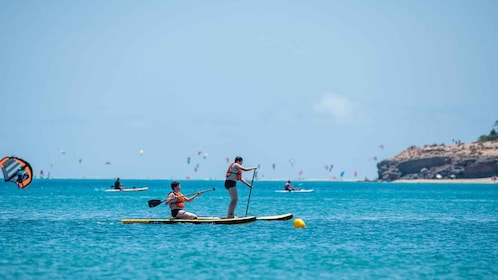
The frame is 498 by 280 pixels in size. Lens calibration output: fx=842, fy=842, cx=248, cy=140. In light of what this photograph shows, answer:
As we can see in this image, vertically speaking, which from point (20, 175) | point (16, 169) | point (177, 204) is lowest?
point (177, 204)

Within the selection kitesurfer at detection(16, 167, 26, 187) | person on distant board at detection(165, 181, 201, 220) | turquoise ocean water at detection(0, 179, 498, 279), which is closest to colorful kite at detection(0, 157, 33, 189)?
kitesurfer at detection(16, 167, 26, 187)

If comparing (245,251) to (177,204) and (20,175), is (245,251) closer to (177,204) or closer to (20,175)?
(177,204)


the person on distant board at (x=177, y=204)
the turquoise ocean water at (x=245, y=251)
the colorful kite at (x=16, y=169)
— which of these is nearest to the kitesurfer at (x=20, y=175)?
the colorful kite at (x=16, y=169)

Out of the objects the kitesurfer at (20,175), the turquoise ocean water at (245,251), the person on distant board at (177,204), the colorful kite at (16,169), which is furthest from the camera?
the person on distant board at (177,204)

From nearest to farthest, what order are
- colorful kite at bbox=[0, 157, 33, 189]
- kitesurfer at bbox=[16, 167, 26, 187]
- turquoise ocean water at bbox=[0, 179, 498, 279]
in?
turquoise ocean water at bbox=[0, 179, 498, 279] < colorful kite at bbox=[0, 157, 33, 189] < kitesurfer at bbox=[16, 167, 26, 187]

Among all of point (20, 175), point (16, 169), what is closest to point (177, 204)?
point (20, 175)

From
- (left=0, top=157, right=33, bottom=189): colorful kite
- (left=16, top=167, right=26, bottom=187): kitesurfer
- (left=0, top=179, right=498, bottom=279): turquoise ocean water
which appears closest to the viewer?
(left=0, top=179, right=498, bottom=279): turquoise ocean water

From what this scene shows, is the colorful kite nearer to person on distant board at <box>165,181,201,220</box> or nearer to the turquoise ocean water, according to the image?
the turquoise ocean water

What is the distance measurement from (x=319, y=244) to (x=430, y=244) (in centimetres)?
382

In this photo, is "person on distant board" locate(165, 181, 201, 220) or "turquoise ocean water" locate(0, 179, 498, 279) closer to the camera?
"turquoise ocean water" locate(0, 179, 498, 279)

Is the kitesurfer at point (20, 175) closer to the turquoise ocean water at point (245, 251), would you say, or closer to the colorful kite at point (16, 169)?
the colorful kite at point (16, 169)

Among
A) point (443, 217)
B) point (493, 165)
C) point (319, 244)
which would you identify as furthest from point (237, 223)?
point (493, 165)

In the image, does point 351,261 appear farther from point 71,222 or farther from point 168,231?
point 71,222

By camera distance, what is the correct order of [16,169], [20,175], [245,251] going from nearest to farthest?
[245,251]
[16,169]
[20,175]
